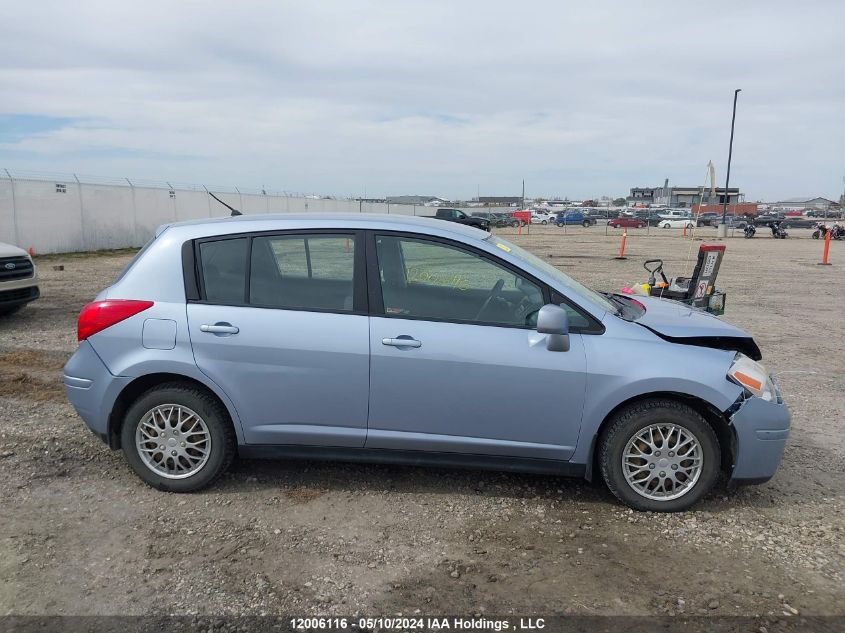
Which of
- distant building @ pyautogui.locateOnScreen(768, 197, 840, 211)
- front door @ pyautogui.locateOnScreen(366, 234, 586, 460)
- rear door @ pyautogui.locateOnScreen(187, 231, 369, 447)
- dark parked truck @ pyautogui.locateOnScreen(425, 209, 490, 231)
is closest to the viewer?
front door @ pyautogui.locateOnScreen(366, 234, 586, 460)

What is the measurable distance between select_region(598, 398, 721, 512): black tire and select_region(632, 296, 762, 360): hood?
0.40 m

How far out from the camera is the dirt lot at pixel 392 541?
318 centimetres

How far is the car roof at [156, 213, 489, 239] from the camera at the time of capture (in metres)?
4.23

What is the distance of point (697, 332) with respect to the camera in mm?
4113

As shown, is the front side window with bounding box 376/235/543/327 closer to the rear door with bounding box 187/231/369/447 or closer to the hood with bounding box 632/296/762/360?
the rear door with bounding box 187/231/369/447

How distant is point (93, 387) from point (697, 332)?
3.72m

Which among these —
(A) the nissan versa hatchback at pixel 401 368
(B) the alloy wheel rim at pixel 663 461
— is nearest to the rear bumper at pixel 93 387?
(A) the nissan versa hatchback at pixel 401 368

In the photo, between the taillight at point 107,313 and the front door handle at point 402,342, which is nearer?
the front door handle at point 402,342

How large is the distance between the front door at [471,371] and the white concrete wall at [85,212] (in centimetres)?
1538

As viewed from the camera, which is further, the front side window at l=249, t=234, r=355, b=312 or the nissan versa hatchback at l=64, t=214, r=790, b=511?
the front side window at l=249, t=234, r=355, b=312

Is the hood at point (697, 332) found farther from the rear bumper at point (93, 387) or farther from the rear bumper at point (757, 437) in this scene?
the rear bumper at point (93, 387)

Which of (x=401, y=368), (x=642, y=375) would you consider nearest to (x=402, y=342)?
(x=401, y=368)

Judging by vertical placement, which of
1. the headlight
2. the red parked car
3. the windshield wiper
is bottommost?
the red parked car

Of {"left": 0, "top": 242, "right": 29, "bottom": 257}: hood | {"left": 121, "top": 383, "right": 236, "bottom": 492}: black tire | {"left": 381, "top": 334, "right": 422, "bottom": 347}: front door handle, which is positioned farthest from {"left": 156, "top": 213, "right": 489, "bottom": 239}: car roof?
{"left": 0, "top": 242, "right": 29, "bottom": 257}: hood
